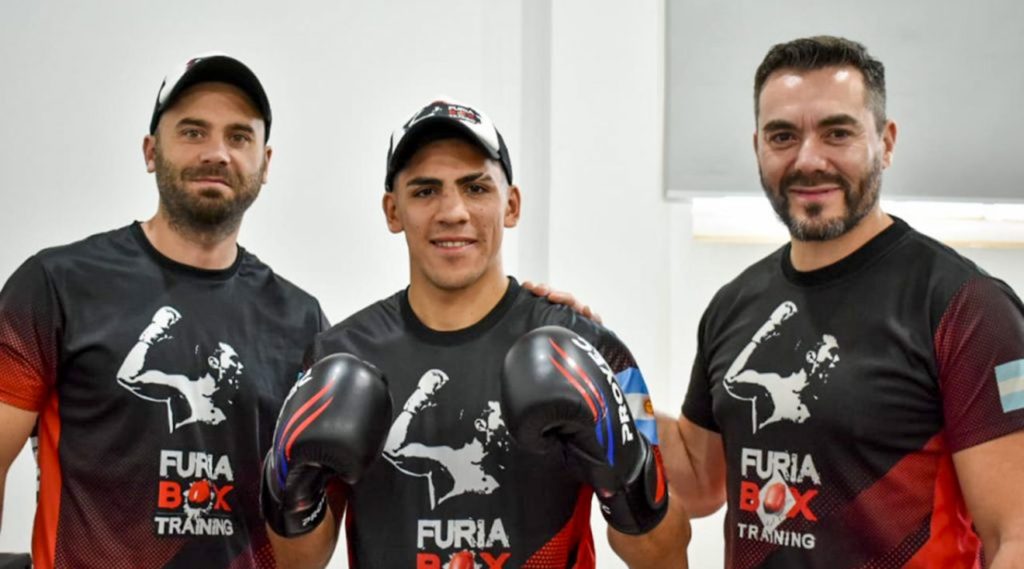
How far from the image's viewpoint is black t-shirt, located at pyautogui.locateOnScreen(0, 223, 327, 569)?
1.71m

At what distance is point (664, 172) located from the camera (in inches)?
107

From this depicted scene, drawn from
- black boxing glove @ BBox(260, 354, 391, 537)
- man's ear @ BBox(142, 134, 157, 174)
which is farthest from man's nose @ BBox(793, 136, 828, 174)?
man's ear @ BBox(142, 134, 157, 174)

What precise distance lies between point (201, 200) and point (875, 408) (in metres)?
1.20

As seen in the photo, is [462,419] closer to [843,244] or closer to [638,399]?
[638,399]

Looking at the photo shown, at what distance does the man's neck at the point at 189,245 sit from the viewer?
1866 mm

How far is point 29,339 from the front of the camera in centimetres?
172

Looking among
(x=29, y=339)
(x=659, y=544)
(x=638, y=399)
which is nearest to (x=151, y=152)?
(x=29, y=339)

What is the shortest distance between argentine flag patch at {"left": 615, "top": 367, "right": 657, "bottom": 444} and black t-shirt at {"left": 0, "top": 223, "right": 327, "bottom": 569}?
66 centimetres

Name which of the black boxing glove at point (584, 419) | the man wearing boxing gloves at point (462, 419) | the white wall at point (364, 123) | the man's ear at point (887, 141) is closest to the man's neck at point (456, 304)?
the man wearing boxing gloves at point (462, 419)

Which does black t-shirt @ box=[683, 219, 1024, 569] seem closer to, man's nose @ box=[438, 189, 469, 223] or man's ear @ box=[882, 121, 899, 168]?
man's ear @ box=[882, 121, 899, 168]

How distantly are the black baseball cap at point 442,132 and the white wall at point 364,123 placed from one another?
3.60 feet

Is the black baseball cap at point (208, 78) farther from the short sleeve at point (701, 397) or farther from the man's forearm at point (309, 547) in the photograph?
the short sleeve at point (701, 397)

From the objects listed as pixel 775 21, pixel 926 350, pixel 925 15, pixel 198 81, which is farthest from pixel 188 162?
pixel 925 15

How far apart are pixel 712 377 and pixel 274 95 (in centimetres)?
147
